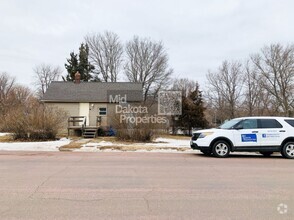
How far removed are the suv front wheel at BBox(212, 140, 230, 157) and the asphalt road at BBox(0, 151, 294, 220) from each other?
354 cm

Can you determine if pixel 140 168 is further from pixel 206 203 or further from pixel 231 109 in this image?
pixel 231 109

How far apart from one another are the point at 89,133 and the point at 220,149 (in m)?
14.9

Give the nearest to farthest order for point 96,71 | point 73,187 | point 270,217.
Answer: point 270,217 < point 73,187 < point 96,71

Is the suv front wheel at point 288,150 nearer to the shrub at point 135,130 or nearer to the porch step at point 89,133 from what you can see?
the shrub at point 135,130

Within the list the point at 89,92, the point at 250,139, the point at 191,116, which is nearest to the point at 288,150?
the point at 250,139

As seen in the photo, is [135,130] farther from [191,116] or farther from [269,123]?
[191,116]

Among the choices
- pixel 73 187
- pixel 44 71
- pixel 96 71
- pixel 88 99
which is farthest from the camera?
pixel 44 71

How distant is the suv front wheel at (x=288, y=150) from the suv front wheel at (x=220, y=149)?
265 centimetres

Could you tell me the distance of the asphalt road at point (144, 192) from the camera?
546 cm

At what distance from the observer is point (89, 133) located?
26.8 metres

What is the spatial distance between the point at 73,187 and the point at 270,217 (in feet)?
14.5

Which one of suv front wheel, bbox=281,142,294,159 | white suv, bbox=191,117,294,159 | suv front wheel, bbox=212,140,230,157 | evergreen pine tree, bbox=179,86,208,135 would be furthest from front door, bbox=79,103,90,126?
suv front wheel, bbox=281,142,294,159

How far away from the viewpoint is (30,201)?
6.14m

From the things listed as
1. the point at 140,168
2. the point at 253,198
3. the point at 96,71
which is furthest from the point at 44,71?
the point at 253,198
